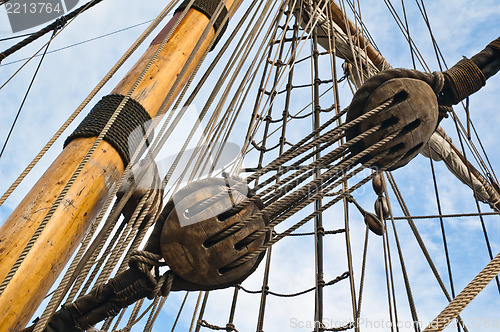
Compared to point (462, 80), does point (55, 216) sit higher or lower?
lower

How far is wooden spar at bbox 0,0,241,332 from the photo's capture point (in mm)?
1566

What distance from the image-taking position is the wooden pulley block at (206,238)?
4.80ft

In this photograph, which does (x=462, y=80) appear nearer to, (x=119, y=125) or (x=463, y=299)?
(x=463, y=299)

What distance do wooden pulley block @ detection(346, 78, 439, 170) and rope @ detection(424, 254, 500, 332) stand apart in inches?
18.0

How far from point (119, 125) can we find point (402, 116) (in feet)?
3.80

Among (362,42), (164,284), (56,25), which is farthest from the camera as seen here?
(362,42)

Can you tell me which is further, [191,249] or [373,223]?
[373,223]

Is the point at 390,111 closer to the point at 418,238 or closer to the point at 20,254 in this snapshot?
the point at 20,254

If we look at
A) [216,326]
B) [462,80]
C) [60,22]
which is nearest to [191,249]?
[462,80]

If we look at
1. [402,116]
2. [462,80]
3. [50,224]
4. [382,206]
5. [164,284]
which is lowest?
[50,224]

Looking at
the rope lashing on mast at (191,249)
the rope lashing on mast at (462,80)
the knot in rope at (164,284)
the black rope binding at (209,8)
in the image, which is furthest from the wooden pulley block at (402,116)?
the black rope binding at (209,8)

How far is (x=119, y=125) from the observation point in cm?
209

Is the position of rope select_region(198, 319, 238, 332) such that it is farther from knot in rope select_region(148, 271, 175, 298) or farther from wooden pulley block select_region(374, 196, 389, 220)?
knot in rope select_region(148, 271, 175, 298)

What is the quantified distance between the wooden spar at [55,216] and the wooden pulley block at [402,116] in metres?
1.02
